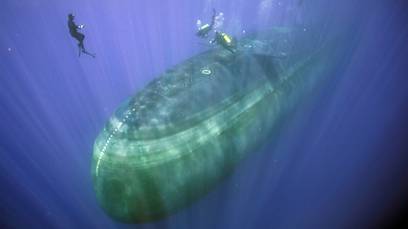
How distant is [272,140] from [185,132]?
2754 mm

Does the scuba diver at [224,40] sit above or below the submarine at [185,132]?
above

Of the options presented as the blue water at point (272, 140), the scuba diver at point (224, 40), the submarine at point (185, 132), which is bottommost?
the blue water at point (272, 140)

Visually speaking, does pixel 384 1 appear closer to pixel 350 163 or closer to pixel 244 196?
pixel 350 163

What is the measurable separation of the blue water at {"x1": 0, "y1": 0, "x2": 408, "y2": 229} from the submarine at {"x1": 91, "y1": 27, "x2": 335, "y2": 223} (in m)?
0.74

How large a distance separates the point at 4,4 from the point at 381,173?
56.2ft

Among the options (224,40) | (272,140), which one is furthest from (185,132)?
(272,140)

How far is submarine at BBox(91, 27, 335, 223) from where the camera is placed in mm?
4270

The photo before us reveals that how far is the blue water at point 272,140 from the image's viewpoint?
6566 mm

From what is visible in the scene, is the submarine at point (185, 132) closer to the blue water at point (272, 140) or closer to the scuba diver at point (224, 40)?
the scuba diver at point (224, 40)

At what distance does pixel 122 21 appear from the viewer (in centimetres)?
2186

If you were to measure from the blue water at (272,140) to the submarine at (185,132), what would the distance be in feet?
2.41

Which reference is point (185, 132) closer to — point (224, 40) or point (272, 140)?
point (224, 40)

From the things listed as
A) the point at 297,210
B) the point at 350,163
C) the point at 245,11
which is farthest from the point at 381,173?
the point at 245,11

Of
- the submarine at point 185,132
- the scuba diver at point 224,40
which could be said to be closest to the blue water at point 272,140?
the submarine at point 185,132
